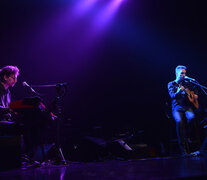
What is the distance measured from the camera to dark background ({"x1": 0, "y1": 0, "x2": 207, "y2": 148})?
5414mm

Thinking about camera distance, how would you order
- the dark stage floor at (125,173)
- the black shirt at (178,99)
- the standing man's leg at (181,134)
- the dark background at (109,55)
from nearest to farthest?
the dark stage floor at (125,173), the standing man's leg at (181,134), the black shirt at (178,99), the dark background at (109,55)

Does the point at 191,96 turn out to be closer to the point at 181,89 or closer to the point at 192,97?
the point at 192,97

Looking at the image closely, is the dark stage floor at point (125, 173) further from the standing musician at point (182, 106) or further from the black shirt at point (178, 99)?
the black shirt at point (178, 99)

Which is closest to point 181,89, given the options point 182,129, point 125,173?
point 182,129

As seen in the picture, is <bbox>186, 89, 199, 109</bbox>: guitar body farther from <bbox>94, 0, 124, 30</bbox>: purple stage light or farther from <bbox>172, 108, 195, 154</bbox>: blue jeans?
<bbox>94, 0, 124, 30</bbox>: purple stage light

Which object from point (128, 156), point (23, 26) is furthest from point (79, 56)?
point (128, 156)

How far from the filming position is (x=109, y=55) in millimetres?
6527

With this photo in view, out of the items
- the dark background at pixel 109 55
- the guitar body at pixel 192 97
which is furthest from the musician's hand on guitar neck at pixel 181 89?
the dark background at pixel 109 55

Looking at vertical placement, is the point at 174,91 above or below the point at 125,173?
above

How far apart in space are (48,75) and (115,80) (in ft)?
6.73

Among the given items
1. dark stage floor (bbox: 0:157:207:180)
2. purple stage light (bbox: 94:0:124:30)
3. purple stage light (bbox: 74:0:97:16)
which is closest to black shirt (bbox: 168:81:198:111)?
dark stage floor (bbox: 0:157:207:180)

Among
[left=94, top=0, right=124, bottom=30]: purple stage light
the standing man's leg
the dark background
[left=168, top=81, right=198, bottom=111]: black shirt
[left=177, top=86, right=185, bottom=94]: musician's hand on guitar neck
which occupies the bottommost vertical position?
the standing man's leg

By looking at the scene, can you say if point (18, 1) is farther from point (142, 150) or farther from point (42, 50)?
point (142, 150)

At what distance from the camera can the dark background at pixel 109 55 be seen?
5.41 meters
